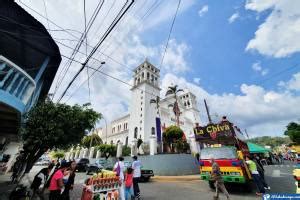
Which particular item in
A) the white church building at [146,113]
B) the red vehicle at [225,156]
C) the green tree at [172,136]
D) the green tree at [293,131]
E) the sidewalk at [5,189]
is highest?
the white church building at [146,113]

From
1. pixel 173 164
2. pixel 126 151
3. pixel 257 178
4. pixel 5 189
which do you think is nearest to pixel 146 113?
pixel 126 151

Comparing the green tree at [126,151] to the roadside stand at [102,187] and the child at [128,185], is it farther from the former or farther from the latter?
the roadside stand at [102,187]

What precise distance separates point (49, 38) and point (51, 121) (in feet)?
14.6

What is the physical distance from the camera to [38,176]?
706 centimetres

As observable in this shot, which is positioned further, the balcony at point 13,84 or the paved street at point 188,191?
the paved street at point 188,191

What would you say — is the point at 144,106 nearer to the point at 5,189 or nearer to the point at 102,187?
the point at 5,189

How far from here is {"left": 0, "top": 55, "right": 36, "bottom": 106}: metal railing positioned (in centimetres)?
566

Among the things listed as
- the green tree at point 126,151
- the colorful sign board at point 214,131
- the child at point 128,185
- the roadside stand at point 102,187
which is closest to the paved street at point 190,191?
the child at point 128,185

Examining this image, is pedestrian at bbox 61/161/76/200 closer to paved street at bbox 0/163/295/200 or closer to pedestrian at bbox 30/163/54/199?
pedestrian at bbox 30/163/54/199

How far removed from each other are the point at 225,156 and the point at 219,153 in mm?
367

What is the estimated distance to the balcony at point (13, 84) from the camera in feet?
18.5

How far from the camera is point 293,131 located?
43.6m

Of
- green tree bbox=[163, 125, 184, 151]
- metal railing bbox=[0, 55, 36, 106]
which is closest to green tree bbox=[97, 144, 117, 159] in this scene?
green tree bbox=[163, 125, 184, 151]

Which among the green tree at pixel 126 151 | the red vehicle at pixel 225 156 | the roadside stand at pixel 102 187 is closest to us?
the roadside stand at pixel 102 187
